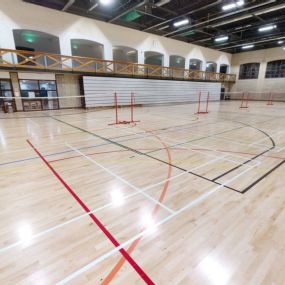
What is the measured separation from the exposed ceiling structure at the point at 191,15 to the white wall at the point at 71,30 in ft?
1.59

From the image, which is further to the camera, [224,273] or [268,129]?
[268,129]

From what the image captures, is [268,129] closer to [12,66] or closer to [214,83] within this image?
[12,66]

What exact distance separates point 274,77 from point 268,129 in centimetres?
2152

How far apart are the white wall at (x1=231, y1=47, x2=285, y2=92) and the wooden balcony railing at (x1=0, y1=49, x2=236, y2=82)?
4.84 meters

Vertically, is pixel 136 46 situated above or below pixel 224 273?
above

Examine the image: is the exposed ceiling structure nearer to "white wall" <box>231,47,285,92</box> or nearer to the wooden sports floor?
"white wall" <box>231,47,285,92</box>

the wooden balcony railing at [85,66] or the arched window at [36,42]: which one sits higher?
→ the arched window at [36,42]

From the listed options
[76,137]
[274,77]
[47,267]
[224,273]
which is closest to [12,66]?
[76,137]

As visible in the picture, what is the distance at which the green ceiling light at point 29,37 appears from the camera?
1612 centimetres

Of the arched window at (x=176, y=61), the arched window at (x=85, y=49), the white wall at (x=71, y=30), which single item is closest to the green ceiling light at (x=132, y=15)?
the white wall at (x=71, y=30)

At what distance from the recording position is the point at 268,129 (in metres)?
7.57

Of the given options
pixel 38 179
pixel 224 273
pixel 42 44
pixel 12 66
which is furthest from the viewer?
pixel 42 44

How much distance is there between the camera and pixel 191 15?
598 inches

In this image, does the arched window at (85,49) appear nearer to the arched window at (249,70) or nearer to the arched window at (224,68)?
the arched window at (224,68)
